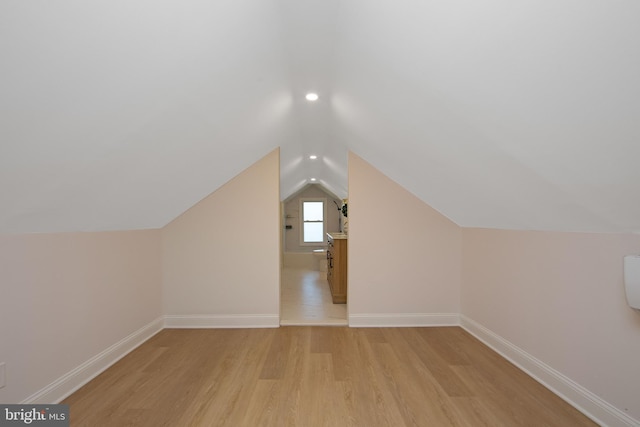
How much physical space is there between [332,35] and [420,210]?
96.0 inches

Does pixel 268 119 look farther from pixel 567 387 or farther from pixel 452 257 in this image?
pixel 567 387

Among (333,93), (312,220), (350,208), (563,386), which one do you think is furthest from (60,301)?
(312,220)

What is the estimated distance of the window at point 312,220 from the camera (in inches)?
413

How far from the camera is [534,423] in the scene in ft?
6.84

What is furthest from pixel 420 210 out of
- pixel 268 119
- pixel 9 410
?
pixel 9 410

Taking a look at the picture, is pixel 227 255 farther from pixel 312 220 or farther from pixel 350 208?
pixel 312 220

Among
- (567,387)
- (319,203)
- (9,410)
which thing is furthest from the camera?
(319,203)

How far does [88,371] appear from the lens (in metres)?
2.65

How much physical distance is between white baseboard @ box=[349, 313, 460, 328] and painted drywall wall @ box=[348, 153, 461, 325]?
0.01m

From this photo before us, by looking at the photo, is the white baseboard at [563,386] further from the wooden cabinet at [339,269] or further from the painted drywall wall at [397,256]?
the wooden cabinet at [339,269]

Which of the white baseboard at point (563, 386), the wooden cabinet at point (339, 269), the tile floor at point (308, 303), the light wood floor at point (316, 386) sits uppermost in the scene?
the wooden cabinet at point (339, 269)

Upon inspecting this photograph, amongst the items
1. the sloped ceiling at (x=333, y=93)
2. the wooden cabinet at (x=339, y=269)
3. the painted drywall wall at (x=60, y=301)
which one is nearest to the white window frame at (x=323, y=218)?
the wooden cabinet at (x=339, y=269)

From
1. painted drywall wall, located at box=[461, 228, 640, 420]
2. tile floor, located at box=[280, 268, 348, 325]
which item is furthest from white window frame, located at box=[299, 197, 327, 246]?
painted drywall wall, located at box=[461, 228, 640, 420]

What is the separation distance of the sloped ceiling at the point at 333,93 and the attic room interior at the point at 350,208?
0.04 ft
